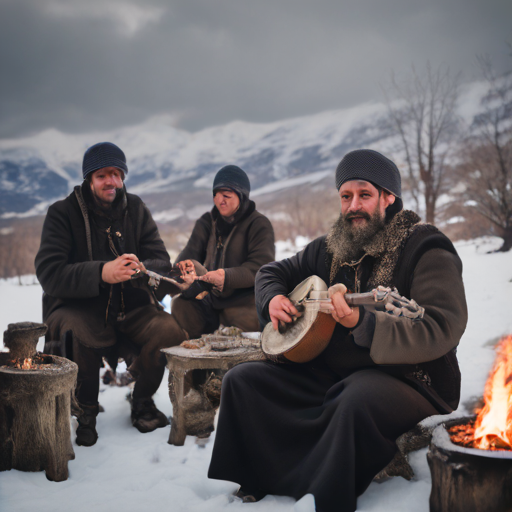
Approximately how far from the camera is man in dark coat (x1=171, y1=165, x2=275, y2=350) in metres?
4.26

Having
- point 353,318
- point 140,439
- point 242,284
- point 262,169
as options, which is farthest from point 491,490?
point 262,169

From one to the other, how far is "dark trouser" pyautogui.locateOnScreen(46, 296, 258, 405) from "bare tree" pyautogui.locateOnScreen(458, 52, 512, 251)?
654 cm

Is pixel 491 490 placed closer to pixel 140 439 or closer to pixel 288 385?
pixel 288 385

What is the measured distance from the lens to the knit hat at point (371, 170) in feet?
8.46

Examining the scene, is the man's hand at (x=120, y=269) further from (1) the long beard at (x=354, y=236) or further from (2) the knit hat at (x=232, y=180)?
(1) the long beard at (x=354, y=236)

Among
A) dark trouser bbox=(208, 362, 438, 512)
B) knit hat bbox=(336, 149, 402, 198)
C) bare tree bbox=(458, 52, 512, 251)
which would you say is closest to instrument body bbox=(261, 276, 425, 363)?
dark trouser bbox=(208, 362, 438, 512)

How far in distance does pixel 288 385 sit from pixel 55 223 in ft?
8.01

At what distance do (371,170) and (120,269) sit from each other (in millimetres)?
2012

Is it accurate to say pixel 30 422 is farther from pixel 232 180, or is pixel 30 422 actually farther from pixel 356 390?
pixel 232 180

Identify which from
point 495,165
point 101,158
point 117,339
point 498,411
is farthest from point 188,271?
point 495,165

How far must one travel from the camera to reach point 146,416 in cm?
369

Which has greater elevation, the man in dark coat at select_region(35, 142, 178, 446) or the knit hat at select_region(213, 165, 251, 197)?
the knit hat at select_region(213, 165, 251, 197)

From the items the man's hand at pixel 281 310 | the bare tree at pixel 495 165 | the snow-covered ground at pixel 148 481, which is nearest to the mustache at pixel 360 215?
the man's hand at pixel 281 310

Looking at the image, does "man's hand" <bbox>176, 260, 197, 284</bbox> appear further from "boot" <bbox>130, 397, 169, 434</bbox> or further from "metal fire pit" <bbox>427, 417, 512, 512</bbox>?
"metal fire pit" <bbox>427, 417, 512, 512</bbox>
